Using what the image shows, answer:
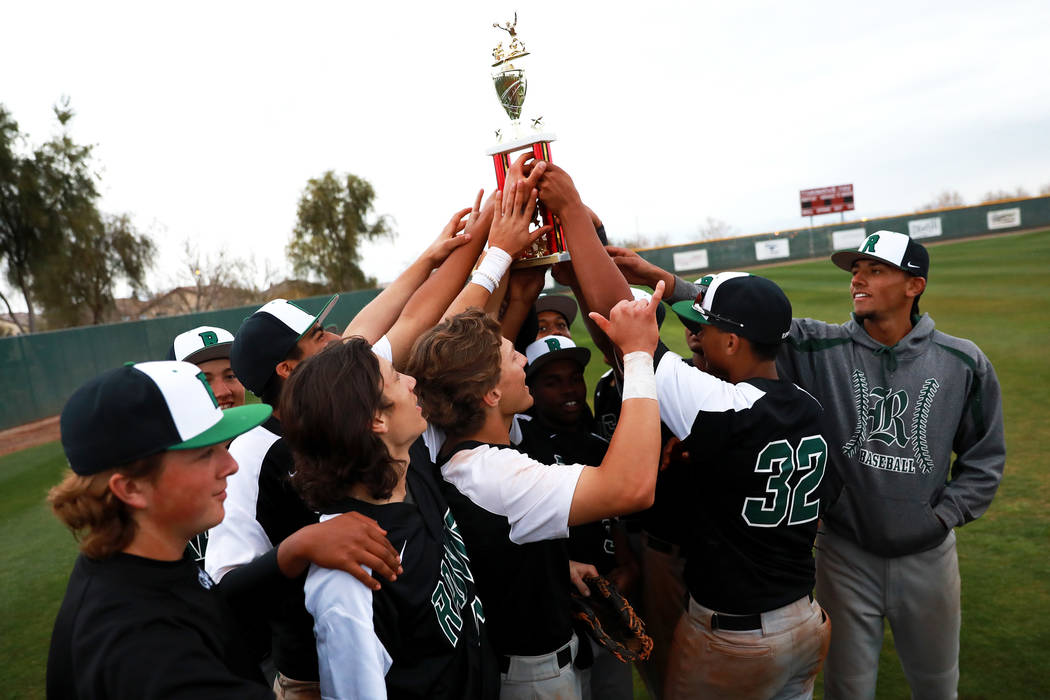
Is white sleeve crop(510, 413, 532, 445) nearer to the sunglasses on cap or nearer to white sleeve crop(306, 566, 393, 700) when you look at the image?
the sunglasses on cap

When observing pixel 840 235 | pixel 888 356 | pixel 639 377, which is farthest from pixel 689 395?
pixel 840 235

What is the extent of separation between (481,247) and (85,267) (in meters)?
42.1

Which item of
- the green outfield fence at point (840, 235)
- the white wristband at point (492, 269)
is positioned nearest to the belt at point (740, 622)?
the white wristband at point (492, 269)

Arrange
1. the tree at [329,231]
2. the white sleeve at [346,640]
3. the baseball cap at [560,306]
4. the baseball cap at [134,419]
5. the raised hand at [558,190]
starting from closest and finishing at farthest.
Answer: the baseball cap at [134,419], the white sleeve at [346,640], the raised hand at [558,190], the baseball cap at [560,306], the tree at [329,231]

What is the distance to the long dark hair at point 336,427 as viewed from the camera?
1981 millimetres

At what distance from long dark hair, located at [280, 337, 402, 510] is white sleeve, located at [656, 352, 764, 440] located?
104cm

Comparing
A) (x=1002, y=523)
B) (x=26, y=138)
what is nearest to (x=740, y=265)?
(x=1002, y=523)

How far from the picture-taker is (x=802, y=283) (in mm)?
25984

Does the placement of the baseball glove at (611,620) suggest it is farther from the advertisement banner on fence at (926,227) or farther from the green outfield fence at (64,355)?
the advertisement banner on fence at (926,227)

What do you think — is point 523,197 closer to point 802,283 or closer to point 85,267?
point 802,283

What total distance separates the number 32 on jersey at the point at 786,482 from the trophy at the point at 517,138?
1290 millimetres

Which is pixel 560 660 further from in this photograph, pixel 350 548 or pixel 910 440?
pixel 910 440

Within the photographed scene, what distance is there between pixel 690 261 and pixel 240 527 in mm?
31859

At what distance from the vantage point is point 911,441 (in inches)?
126
